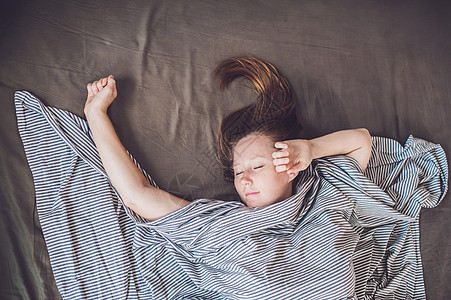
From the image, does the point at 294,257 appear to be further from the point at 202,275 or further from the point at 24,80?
the point at 24,80

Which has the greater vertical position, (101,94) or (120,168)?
(101,94)

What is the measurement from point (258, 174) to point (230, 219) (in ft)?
0.46

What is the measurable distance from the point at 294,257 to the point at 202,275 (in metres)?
0.25

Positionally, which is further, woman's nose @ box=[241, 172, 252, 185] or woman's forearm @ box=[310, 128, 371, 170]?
woman's forearm @ box=[310, 128, 371, 170]

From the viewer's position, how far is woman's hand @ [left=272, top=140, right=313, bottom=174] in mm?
865

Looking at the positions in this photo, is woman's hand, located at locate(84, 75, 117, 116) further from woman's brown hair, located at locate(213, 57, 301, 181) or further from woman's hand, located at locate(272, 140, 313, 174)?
woman's hand, located at locate(272, 140, 313, 174)

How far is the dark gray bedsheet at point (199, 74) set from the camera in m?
0.96

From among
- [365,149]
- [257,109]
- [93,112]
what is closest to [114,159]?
[93,112]

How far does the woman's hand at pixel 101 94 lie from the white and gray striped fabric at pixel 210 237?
0.06 meters

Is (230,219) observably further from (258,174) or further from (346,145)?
(346,145)

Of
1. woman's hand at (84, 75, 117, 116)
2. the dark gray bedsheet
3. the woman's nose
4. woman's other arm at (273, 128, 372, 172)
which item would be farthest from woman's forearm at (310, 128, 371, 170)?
woman's hand at (84, 75, 117, 116)

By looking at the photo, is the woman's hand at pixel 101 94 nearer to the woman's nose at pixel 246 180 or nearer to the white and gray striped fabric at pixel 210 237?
the white and gray striped fabric at pixel 210 237

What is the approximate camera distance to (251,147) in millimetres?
930

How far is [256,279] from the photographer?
0.85 m
